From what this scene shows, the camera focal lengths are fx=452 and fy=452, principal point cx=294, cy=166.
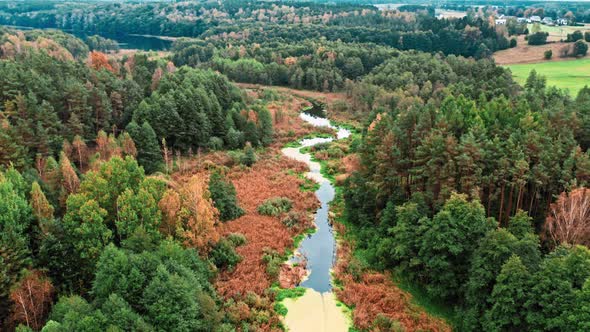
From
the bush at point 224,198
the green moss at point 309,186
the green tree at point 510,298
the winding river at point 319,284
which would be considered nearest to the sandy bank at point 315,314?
the winding river at point 319,284

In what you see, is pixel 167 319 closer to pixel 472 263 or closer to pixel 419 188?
pixel 472 263

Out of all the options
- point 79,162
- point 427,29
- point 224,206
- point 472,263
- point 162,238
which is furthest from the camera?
point 427,29

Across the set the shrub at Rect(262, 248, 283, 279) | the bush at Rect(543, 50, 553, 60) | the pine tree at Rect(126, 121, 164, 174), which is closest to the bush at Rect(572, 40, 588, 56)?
the bush at Rect(543, 50, 553, 60)

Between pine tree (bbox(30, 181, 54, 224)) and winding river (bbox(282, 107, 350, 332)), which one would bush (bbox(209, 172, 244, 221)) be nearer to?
winding river (bbox(282, 107, 350, 332))

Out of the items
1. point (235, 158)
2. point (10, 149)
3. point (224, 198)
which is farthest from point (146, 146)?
point (224, 198)

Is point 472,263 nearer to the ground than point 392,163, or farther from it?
nearer to the ground

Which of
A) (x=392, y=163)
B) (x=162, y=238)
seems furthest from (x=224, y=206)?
(x=392, y=163)
